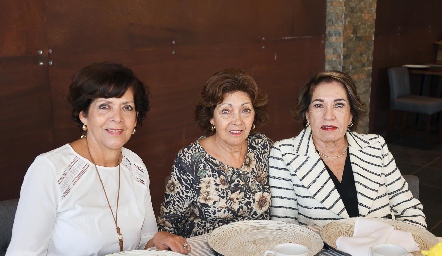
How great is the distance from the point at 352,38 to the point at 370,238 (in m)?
4.79

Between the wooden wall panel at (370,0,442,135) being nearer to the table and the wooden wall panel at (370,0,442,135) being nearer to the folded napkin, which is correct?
the folded napkin

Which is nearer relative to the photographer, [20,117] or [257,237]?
[257,237]

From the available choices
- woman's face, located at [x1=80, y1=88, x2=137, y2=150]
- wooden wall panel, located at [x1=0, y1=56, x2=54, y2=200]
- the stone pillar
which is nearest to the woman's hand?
woman's face, located at [x1=80, y1=88, x2=137, y2=150]

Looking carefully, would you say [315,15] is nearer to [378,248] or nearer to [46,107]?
[46,107]

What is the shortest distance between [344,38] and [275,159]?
3.97 metres

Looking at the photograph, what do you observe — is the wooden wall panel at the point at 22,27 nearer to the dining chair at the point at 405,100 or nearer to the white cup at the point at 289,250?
the white cup at the point at 289,250

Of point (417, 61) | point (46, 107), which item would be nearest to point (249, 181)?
point (46, 107)

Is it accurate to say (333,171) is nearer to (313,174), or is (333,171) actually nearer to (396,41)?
(313,174)

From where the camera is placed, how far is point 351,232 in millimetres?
2080

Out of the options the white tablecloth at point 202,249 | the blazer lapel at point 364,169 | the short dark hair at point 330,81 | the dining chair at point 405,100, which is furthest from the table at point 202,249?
the dining chair at point 405,100

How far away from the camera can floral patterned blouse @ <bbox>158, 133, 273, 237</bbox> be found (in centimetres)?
245

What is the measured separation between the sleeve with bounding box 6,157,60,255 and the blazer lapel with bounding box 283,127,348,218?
1134 millimetres

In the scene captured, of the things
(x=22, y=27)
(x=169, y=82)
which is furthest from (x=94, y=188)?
(x=169, y=82)

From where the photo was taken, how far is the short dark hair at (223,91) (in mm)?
2512
